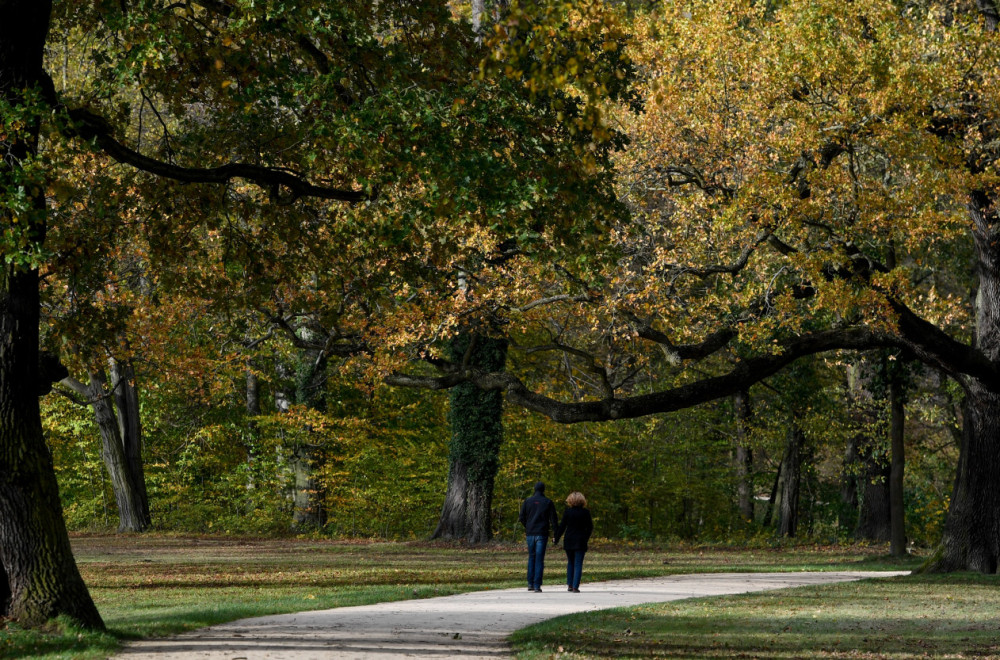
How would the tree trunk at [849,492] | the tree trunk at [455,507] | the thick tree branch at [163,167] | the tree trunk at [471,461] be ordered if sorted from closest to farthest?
the thick tree branch at [163,167], the tree trunk at [471,461], the tree trunk at [455,507], the tree trunk at [849,492]

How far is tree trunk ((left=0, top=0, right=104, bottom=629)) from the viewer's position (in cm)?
1129

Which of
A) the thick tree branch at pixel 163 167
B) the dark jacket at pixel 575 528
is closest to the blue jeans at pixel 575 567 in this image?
the dark jacket at pixel 575 528

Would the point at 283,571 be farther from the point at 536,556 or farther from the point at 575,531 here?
the point at 575,531

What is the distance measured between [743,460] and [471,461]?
563 inches

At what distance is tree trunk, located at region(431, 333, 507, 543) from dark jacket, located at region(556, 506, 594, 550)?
1203cm

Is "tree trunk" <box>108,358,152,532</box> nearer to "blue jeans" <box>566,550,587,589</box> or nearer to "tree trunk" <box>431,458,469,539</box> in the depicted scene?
"tree trunk" <box>431,458,469,539</box>

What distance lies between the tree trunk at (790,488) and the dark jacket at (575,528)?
20.2 metres

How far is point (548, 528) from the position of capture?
17.3 metres

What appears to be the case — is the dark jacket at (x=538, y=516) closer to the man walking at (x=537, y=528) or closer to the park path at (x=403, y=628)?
the man walking at (x=537, y=528)

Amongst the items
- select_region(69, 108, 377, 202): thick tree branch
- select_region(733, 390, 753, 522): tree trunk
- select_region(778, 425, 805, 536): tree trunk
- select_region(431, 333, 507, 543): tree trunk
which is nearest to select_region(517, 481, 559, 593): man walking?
select_region(69, 108, 377, 202): thick tree branch

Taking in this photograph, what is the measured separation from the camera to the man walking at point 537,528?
56.5 feet

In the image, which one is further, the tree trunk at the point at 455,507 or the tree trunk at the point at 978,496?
the tree trunk at the point at 455,507

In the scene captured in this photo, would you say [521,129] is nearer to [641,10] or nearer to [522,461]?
[641,10]

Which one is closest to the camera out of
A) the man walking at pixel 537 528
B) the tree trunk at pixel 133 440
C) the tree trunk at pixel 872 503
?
the man walking at pixel 537 528
